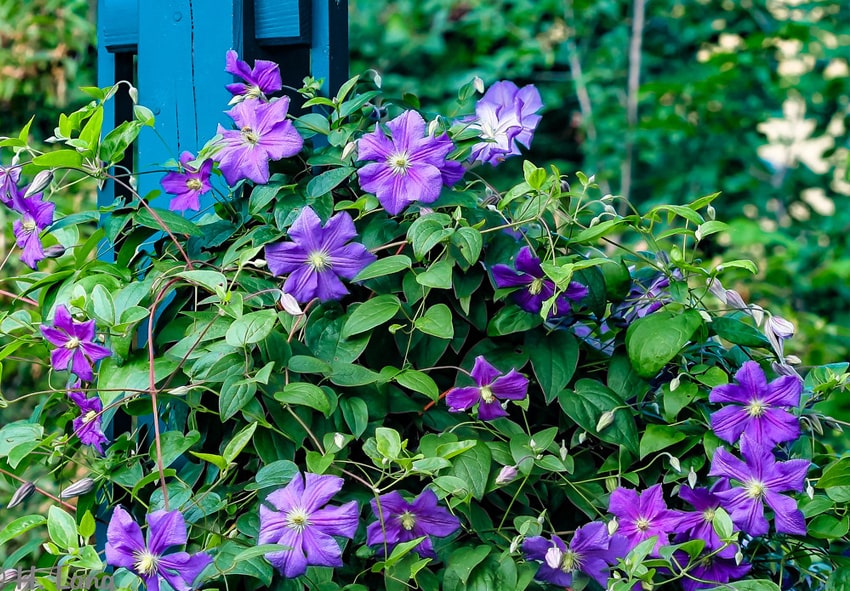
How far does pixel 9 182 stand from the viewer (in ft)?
2.88

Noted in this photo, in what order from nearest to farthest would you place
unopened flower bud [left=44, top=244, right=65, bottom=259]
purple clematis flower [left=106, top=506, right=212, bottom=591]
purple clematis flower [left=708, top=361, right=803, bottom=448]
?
purple clematis flower [left=106, top=506, right=212, bottom=591] < purple clematis flower [left=708, top=361, right=803, bottom=448] < unopened flower bud [left=44, top=244, right=65, bottom=259]

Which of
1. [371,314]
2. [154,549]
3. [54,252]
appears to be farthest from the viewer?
[54,252]

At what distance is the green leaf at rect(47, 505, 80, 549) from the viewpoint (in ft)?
2.51

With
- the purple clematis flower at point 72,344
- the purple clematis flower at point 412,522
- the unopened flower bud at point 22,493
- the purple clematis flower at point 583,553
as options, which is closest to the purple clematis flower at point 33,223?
the purple clematis flower at point 72,344

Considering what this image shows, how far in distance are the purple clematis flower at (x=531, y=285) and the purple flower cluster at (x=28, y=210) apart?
0.43 metres

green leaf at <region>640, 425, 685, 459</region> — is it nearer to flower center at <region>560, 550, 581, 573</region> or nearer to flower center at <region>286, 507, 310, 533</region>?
flower center at <region>560, 550, 581, 573</region>

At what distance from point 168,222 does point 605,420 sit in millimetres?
449

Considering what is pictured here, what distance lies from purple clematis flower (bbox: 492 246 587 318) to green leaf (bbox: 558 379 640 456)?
0.25 ft

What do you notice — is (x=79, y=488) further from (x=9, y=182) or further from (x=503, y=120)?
(x=503, y=120)

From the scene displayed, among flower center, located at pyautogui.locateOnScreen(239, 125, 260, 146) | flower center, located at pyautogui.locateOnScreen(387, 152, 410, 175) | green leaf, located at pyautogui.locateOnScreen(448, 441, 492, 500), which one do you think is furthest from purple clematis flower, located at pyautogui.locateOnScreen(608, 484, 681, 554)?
flower center, located at pyautogui.locateOnScreen(239, 125, 260, 146)

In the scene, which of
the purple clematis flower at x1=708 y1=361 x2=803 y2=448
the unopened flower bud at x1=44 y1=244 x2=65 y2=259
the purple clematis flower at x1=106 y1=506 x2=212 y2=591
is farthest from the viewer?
the unopened flower bud at x1=44 y1=244 x2=65 y2=259

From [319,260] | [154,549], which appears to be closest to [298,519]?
[154,549]

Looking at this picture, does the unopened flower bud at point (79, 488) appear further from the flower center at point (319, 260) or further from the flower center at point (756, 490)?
the flower center at point (756, 490)

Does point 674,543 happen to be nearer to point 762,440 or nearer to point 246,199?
point 762,440
